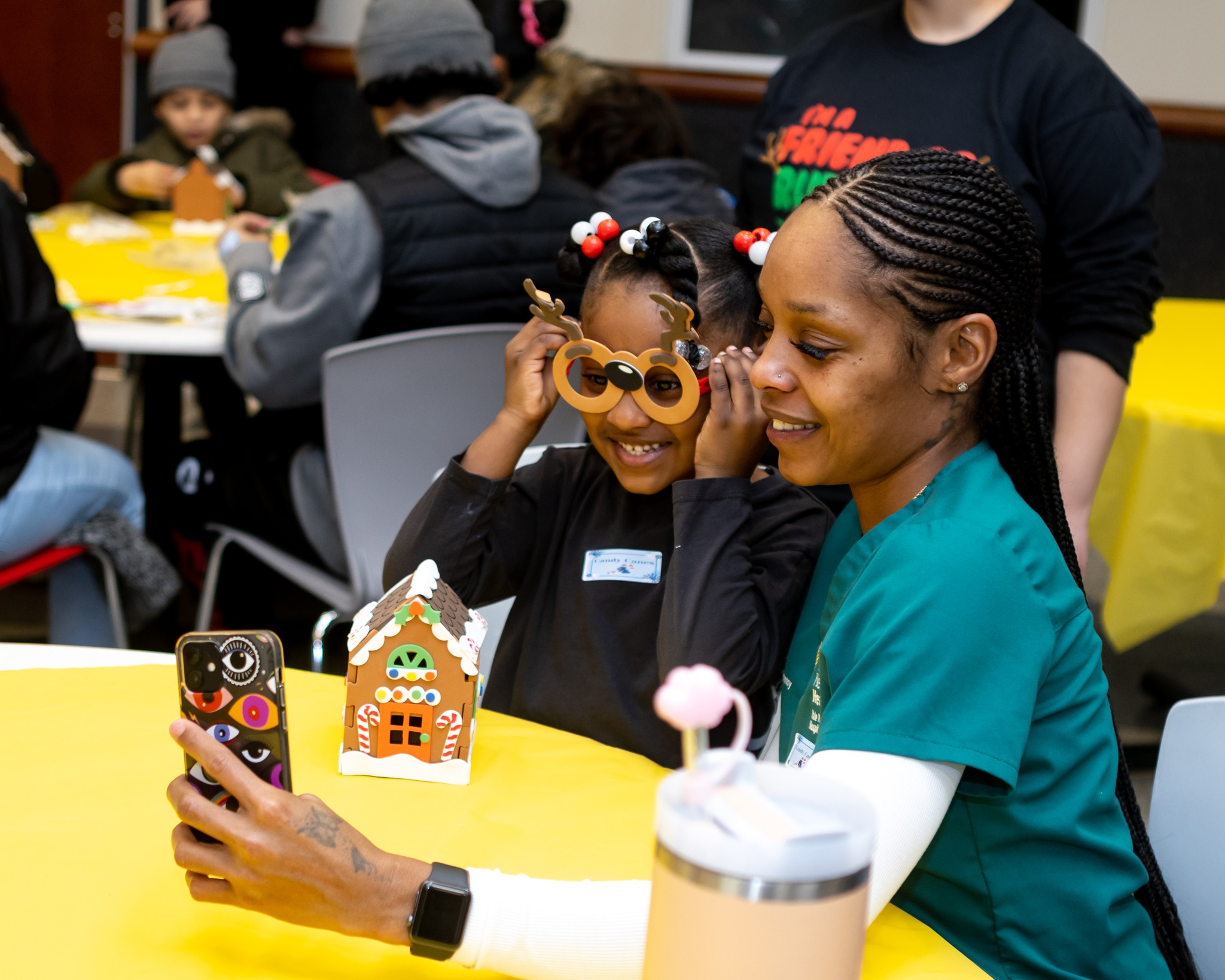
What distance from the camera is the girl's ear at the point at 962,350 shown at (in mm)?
1033

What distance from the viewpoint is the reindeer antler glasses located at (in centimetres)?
132

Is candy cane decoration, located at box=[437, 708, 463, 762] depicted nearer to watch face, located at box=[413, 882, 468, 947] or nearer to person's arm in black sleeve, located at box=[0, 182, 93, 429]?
watch face, located at box=[413, 882, 468, 947]

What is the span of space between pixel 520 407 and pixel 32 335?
46.4 inches

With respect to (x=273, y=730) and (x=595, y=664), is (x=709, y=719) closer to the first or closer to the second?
(x=273, y=730)

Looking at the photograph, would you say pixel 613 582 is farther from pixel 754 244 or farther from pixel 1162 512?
pixel 1162 512

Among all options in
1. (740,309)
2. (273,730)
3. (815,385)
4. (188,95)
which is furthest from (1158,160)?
(188,95)

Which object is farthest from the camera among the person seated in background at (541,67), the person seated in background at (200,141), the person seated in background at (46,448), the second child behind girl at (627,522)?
the person seated in background at (200,141)

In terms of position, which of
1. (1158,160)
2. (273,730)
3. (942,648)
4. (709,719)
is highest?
(1158,160)

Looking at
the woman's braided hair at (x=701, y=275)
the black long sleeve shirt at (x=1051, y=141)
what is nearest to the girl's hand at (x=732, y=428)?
the woman's braided hair at (x=701, y=275)

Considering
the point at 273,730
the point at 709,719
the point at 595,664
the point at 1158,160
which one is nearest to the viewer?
the point at 709,719

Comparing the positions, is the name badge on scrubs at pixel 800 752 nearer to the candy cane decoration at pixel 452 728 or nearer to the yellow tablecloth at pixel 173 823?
the yellow tablecloth at pixel 173 823

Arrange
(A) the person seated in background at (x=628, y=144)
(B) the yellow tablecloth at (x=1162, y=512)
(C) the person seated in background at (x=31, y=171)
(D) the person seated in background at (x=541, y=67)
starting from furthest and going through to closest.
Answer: (C) the person seated in background at (x=31, y=171) < (D) the person seated in background at (x=541, y=67) < (A) the person seated in background at (x=628, y=144) < (B) the yellow tablecloth at (x=1162, y=512)

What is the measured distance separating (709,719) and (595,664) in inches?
33.2

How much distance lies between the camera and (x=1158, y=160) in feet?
5.66
